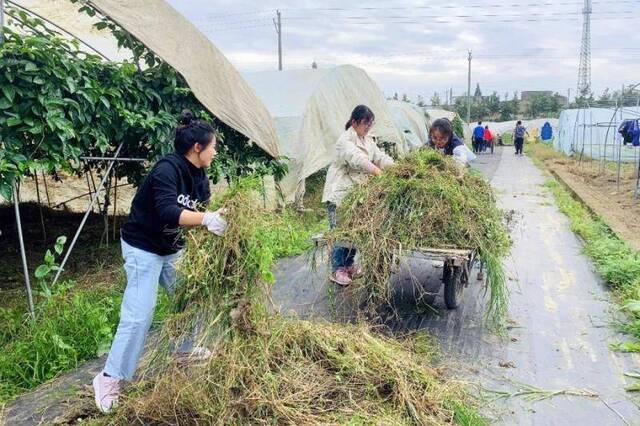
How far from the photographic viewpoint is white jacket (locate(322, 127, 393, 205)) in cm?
520

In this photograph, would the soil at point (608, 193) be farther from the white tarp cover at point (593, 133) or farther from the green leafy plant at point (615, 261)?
the white tarp cover at point (593, 133)

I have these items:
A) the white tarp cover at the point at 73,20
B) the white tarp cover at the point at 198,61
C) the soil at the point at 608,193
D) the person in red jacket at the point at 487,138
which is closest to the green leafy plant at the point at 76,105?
the white tarp cover at the point at 198,61

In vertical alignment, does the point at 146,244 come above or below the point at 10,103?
below

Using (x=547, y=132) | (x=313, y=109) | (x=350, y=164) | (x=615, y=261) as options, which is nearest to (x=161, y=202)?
(x=350, y=164)

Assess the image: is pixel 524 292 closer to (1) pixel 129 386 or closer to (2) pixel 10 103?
(1) pixel 129 386

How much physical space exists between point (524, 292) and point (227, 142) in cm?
373

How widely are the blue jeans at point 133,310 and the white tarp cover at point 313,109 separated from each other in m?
7.21

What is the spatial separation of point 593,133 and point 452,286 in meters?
20.8

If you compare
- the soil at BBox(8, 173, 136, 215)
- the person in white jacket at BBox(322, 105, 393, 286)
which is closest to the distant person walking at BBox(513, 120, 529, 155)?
the soil at BBox(8, 173, 136, 215)

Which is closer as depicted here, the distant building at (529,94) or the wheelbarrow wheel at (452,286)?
the wheelbarrow wheel at (452,286)

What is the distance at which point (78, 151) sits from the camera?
4.62 m

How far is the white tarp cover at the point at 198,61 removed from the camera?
5.17 meters

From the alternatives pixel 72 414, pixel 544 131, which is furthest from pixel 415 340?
pixel 544 131

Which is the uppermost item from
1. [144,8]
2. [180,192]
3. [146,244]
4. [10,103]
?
[144,8]
